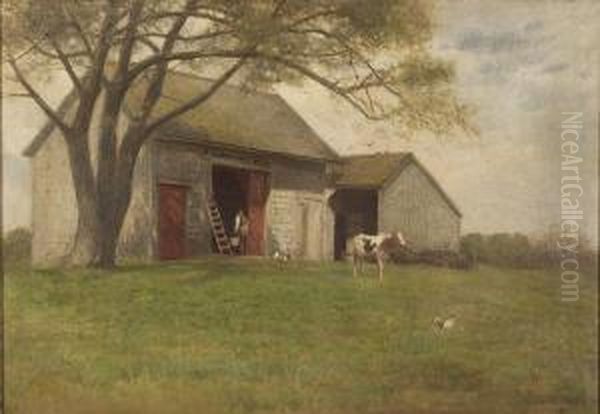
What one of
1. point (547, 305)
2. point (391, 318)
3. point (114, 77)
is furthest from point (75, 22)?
point (547, 305)

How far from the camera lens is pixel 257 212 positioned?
5.38 metres

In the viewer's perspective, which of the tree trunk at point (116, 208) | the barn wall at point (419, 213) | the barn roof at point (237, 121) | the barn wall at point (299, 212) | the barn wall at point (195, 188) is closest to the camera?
the barn wall at point (419, 213)

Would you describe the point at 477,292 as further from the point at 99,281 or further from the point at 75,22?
the point at 75,22

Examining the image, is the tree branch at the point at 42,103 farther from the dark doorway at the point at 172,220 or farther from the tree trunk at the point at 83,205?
the dark doorway at the point at 172,220

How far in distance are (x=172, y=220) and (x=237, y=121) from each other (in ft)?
2.00

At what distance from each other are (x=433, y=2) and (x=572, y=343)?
1675 mm

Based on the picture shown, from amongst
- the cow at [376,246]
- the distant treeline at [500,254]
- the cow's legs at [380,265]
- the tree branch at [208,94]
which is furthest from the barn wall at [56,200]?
the distant treeline at [500,254]

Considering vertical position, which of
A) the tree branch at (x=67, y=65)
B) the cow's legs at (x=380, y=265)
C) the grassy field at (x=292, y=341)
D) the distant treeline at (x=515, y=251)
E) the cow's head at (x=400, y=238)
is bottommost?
the grassy field at (x=292, y=341)

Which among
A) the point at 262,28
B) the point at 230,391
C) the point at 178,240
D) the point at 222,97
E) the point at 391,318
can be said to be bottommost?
the point at 230,391

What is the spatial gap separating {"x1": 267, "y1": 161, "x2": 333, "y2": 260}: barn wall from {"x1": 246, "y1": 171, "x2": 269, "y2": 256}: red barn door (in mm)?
32

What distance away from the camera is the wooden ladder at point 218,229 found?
5414 mm

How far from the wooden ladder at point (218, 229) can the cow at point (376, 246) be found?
2.36 feet

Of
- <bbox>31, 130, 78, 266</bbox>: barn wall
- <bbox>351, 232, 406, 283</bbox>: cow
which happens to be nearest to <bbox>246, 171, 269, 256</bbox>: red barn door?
<bbox>351, 232, 406, 283</bbox>: cow

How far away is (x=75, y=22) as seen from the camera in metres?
5.57
